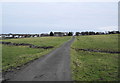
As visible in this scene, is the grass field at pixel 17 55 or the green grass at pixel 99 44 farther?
the green grass at pixel 99 44

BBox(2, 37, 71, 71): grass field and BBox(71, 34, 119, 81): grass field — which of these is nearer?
BBox(71, 34, 119, 81): grass field

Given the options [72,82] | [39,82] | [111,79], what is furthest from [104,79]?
[39,82]

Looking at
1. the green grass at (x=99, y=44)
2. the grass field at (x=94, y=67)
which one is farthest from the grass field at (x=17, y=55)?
the green grass at (x=99, y=44)

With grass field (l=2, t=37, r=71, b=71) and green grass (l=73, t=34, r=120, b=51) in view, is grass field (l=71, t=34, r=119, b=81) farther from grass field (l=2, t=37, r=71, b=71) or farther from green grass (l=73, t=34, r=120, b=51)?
green grass (l=73, t=34, r=120, b=51)

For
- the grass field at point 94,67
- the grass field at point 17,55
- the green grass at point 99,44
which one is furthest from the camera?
the green grass at point 99,44

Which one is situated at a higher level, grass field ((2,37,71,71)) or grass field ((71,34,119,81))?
grass field ((2,37,71,71))

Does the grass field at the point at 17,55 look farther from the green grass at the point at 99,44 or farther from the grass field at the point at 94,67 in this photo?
the green grass at the point at 99,44

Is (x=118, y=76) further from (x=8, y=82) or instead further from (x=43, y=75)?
(x=8, y=82)

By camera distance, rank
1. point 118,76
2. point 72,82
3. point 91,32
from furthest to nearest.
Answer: point 91,32 < point 118,76 < point 72,82

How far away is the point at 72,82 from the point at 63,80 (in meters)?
0.61

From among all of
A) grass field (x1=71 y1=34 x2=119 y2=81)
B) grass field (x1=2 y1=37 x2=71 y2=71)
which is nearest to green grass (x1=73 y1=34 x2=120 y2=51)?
grass field (x1=71 y1=34 x2=119 y2=81)

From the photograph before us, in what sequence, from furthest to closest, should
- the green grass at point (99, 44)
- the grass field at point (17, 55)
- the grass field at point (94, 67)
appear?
the green grass at point (99, 44)
the grass field at point (17, 55)
the grass field at point (94, 67)

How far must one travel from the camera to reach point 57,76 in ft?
31.7

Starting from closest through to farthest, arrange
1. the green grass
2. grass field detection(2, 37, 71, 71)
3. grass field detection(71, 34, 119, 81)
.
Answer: grass field detection(71, 34, 119, 81)
grass field detection(2, 37, 71, 71)
the green grass
